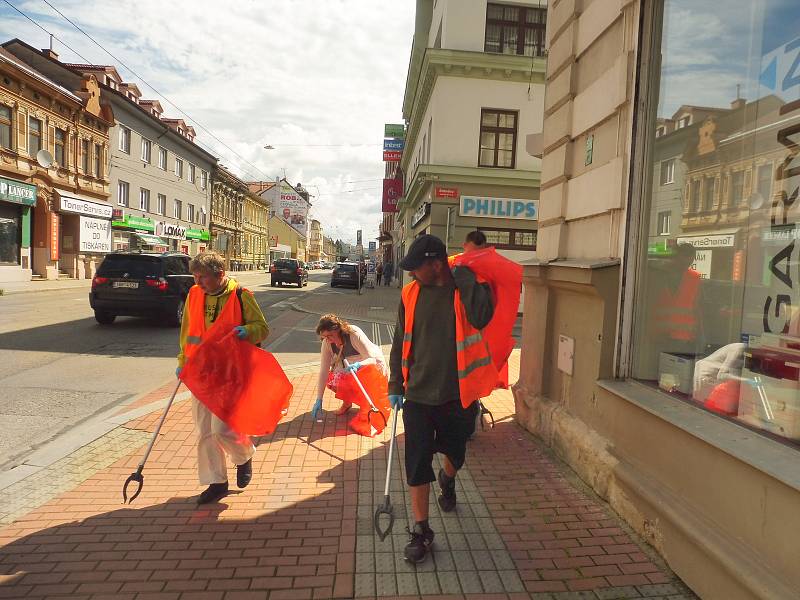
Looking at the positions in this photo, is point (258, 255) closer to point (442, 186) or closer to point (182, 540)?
point (442, 186)

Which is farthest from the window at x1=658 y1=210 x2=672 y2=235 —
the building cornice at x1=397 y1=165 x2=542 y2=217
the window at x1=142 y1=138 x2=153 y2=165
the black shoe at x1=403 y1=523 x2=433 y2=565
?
the window at x1=142 y1=138 x2=153 y2=165

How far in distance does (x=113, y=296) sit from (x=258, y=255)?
5564 cm

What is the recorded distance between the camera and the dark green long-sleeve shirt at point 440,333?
3002 millimetres

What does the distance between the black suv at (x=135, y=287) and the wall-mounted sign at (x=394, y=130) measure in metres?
26.4

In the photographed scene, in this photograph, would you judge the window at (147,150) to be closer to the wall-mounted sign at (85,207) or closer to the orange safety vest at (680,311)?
the wall-mounted sign at (85,207)

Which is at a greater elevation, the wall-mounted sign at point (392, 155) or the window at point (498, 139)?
the wall-mounted sign at point (392, 155)

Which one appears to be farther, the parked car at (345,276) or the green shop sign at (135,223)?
the parked car at (345,276)

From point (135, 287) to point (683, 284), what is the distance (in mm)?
10464

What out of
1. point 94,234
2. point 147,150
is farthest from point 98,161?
point 147,150

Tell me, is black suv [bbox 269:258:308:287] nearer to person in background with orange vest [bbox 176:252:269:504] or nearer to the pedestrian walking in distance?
the pedestrian walking in distance

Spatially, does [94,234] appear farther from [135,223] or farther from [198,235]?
[198,235]

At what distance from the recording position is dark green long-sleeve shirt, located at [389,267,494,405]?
3.00 meters

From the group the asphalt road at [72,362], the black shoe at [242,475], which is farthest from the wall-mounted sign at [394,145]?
the black shoe at [242,475]

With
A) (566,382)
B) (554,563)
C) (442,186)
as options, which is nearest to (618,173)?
(566,382)
